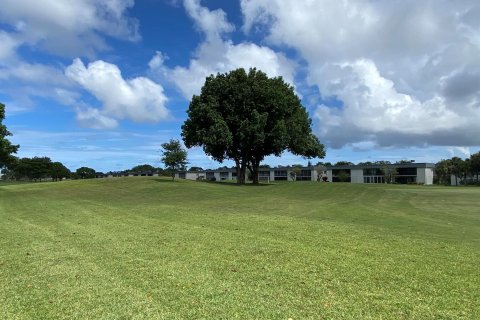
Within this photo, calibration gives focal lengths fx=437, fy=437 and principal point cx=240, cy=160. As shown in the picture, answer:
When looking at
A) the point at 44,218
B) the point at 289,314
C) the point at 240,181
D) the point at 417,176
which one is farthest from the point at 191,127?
the point at 417,176

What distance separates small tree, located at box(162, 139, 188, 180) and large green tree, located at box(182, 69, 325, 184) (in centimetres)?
184

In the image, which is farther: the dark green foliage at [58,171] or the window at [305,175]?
the window at [305,175]

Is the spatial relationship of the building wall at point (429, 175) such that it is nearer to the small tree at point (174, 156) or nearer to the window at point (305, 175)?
the window at point (305, 175)

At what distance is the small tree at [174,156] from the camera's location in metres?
50.3

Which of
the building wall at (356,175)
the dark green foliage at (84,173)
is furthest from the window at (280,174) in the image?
the dark green foliage at (84,173)

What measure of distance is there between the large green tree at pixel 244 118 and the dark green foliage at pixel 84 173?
12398 centimetres

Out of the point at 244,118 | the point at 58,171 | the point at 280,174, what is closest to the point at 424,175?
the point at 280,174

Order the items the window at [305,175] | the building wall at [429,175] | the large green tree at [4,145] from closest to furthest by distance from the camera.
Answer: the large green tree at [4,145], the building wall at [429,175], the window at [305,175]

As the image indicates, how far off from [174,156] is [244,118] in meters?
9.15

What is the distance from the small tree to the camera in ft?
165

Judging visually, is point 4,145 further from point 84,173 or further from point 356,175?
point 84,173

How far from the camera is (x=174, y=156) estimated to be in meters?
50.3

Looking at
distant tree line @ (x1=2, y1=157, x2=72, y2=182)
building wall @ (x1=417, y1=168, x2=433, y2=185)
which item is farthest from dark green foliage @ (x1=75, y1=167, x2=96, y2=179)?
building wall @ (x1=417, y1=168, x2=433, y2=185)

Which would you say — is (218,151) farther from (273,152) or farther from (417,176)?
(417,176)
